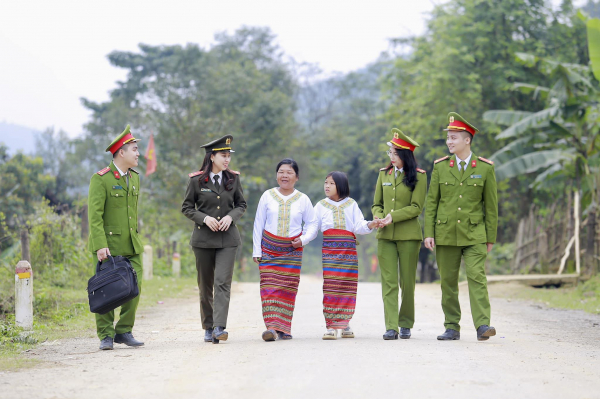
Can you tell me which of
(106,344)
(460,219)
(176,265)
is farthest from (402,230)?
(176,265)

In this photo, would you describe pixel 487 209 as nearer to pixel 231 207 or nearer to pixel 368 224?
pixel 368 224

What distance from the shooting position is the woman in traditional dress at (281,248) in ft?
26.6

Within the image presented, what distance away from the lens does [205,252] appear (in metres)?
8.12

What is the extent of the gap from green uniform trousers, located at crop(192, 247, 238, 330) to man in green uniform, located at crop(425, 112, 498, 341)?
218cm

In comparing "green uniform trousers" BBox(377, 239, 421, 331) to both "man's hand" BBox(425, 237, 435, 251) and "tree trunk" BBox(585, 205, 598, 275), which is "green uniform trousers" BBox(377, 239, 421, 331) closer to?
"man's hand" BBox(425, 237, 435, 251)

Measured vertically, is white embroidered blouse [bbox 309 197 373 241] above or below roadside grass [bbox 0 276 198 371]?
above

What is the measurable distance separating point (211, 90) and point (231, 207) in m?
31.6

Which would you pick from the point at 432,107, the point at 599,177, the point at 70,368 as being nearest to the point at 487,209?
the point at 70,368

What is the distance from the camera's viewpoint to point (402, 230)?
8.31 metres

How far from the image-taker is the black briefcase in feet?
24.0

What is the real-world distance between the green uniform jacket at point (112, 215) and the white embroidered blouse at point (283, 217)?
130 centimetres

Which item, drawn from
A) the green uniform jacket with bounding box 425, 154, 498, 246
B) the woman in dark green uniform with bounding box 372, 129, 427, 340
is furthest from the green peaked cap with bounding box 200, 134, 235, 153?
the green uniform jacket with bounding box 425, 154, 498, 246

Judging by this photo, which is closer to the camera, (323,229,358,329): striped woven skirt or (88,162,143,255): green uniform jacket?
(88,162,143,255): green uniform jacket

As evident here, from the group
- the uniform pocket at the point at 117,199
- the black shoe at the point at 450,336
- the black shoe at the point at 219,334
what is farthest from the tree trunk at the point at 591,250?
the uniform pocket at the point at 117,199
